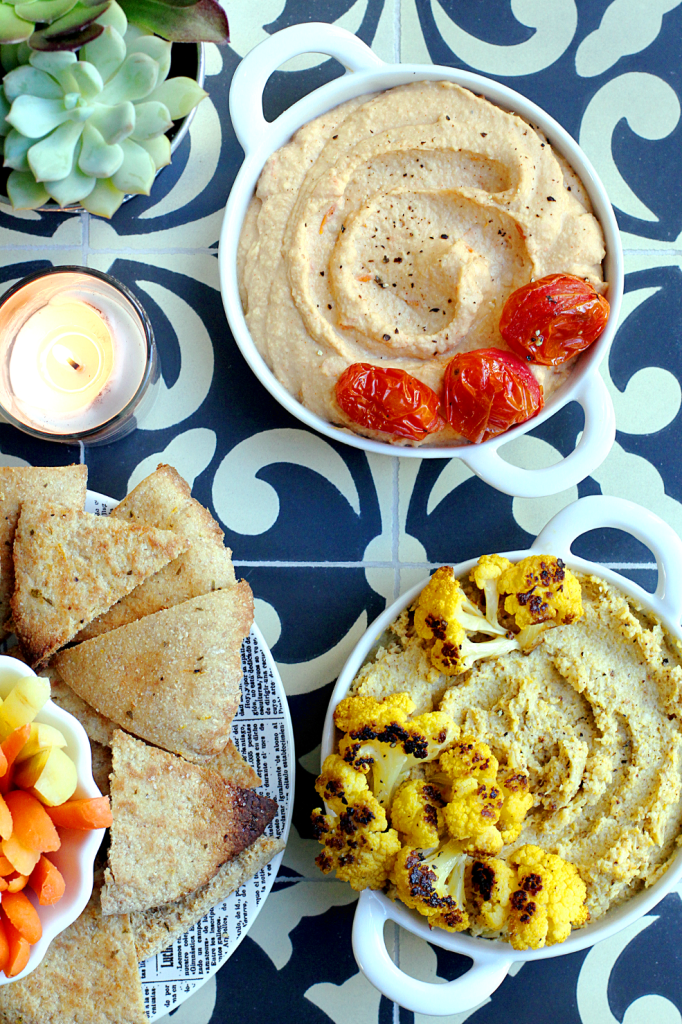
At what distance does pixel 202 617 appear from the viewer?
1.18 meters

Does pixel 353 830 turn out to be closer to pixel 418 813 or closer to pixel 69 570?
pixel 418 813

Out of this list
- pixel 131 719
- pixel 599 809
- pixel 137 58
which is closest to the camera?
pixel 137 58

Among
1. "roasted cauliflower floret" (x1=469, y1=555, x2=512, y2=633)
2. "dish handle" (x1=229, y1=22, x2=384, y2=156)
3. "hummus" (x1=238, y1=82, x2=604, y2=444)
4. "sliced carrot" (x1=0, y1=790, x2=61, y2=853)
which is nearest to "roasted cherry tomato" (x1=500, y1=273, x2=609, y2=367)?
"hummus" (x1=238, y1=82, x2=604, y2=444)

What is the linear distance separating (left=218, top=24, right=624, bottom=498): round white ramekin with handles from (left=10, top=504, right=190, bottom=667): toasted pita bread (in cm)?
31

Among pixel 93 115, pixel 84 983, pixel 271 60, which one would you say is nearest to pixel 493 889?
pixel 84 983

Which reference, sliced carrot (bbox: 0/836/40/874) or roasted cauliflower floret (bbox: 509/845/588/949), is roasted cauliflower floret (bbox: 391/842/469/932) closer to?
roasted cauliflower floret (bbox: 509/845/588/949)

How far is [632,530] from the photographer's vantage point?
50.8 inches

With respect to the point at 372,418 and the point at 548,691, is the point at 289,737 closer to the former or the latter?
the point at 548,691

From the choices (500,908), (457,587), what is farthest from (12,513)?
(500,908)

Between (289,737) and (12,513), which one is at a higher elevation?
(12,513)

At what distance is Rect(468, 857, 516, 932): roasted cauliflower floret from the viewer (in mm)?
1207

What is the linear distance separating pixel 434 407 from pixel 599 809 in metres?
0.65

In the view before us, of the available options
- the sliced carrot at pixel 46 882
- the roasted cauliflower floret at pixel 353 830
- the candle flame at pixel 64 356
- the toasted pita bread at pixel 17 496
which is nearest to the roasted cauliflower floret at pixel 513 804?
the roasted cauliflower floret at pixel 353 830

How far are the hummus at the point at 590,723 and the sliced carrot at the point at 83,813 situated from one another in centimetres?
42
